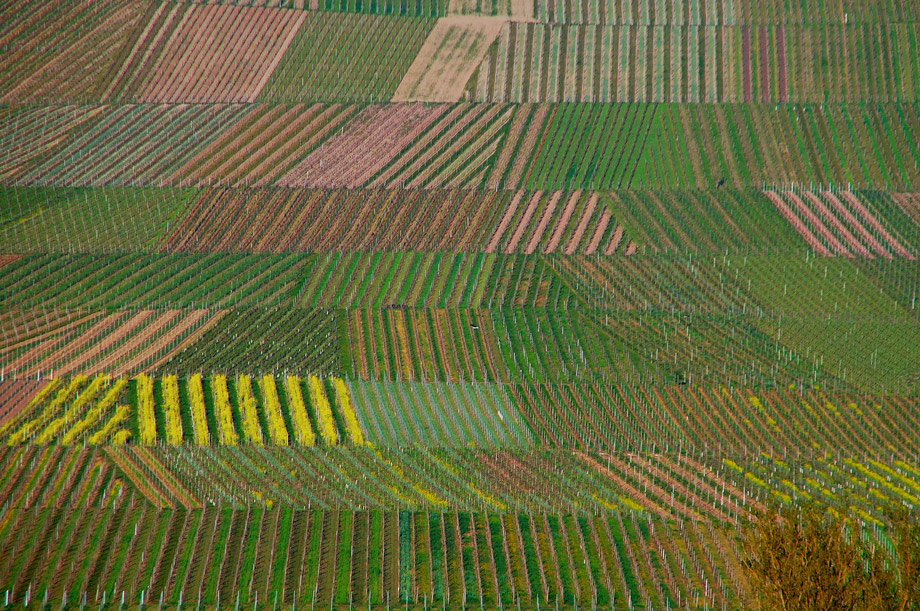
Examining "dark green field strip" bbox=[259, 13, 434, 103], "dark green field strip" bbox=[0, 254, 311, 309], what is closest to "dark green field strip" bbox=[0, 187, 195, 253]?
"dark green field strip" bbox=[0, 254, 311, 309]

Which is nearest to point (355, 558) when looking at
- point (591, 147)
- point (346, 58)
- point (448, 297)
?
point (448, 297)

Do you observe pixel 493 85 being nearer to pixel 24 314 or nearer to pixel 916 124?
pixel 916 124

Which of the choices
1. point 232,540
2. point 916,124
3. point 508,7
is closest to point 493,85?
point 508,7

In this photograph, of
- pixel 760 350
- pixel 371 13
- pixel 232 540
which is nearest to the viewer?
pixel 232 540

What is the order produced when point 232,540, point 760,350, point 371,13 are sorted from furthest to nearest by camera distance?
point 371,13, point 760,350, point 232,540

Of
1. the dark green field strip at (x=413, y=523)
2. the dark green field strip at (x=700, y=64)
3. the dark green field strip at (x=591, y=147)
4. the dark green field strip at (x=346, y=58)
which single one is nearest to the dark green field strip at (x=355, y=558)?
the dark green field strip at (x=413, y=523)

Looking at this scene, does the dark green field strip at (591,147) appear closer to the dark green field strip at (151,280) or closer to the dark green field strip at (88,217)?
the dark green field strip at (151,280)
